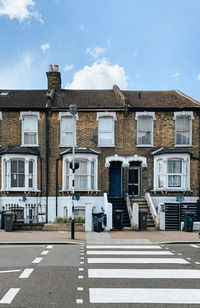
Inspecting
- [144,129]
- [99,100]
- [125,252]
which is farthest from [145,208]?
[125,252]

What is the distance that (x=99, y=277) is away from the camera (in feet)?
26.7

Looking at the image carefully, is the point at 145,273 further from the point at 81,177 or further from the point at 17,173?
the point at 17,173

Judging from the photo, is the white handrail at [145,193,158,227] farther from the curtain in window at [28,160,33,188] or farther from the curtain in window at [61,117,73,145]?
the curtain in window at [28,160,33,188]

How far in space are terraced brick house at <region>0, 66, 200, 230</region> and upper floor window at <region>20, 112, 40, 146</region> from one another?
0.07 metres

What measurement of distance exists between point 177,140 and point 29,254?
14.7 metres

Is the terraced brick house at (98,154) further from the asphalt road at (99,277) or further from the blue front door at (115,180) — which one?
the asphalt road at (99,277)

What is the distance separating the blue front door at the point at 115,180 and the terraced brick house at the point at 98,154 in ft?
0.23

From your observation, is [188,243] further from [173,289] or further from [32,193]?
[32,193]

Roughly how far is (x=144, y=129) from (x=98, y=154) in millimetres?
3762

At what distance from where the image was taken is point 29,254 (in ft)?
37.2

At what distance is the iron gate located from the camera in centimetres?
1925

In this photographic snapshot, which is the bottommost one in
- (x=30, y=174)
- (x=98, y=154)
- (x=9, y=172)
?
(x=30, y=174)

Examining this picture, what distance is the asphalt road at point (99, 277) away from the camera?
6.43m

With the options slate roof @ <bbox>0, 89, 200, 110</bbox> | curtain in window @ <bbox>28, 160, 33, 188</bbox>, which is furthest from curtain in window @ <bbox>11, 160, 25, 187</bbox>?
slate roof @ <bbox>0, 89, 200, 110</bbox>
